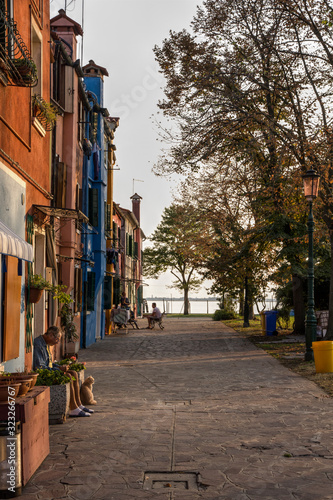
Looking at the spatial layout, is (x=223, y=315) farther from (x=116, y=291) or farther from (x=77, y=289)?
(x=77, y=289)

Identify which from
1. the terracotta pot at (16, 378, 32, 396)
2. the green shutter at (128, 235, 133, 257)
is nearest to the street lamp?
the terracotta pot at (16, 378, 32, 396)

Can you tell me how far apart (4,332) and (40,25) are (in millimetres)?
6223

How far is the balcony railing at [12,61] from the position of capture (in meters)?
8.38

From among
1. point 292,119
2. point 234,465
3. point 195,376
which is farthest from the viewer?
point 292,119

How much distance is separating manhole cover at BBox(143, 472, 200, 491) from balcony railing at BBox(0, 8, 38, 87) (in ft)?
18.0

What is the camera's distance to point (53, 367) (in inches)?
376

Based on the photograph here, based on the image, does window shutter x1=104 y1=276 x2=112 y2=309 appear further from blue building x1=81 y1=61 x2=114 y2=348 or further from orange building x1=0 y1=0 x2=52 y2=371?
orange building x1=0 y1=0 x2=52 y2=371

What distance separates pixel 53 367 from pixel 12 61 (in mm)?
4391

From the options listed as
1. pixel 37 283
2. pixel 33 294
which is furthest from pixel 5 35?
pixel 33 294

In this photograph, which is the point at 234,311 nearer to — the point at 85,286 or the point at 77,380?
the point at 85,286

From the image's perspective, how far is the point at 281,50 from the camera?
Result: 731 inches

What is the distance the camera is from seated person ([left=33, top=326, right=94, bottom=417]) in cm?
926

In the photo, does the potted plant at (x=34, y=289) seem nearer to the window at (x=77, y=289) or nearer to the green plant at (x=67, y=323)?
the green plant at (x=67, y=323)

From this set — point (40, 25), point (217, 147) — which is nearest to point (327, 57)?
point (217, 147)
